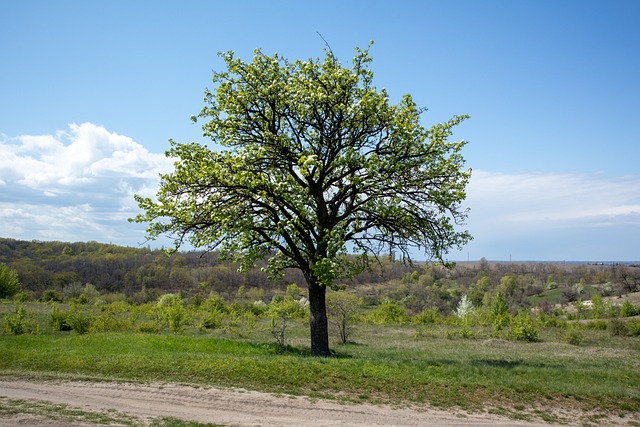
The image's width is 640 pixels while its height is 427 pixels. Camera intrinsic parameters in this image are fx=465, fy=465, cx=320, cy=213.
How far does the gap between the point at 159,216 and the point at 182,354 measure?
4.96m

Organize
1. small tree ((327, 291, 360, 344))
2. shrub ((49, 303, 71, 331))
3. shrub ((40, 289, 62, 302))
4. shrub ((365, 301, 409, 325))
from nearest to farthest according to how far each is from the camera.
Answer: shrub ((49, 303, 71, 331))
small tree ((327, 291, 360, 344))
shrub ((365, 301, 409, 325))
shrub ((40, 289, 62, 302))

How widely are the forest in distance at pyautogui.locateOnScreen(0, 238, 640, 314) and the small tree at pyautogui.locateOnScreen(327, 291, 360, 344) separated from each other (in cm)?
2781

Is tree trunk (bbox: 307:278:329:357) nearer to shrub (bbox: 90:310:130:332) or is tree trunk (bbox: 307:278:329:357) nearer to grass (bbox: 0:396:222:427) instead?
grass (bbox: 0:396:222:427)

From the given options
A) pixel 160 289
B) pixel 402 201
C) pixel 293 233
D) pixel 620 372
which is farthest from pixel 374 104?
pixel 160 289

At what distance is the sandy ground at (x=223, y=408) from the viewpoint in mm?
10188

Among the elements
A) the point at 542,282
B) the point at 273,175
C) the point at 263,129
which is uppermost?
the point at 263,129

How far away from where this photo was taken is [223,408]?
11.0 m

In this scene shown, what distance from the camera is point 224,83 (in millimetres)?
17359

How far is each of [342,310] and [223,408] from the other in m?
15.5

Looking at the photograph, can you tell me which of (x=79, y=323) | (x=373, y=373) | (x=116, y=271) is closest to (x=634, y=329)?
(x=373, y=373)

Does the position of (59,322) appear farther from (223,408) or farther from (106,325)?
(223,408)

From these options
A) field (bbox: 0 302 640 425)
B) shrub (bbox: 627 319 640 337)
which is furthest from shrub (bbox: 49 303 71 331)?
shrub (bbox: 627 319 640 337)

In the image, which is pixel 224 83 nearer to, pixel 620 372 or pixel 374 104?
pixel 374 104

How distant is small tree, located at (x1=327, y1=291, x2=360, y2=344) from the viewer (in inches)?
1016
